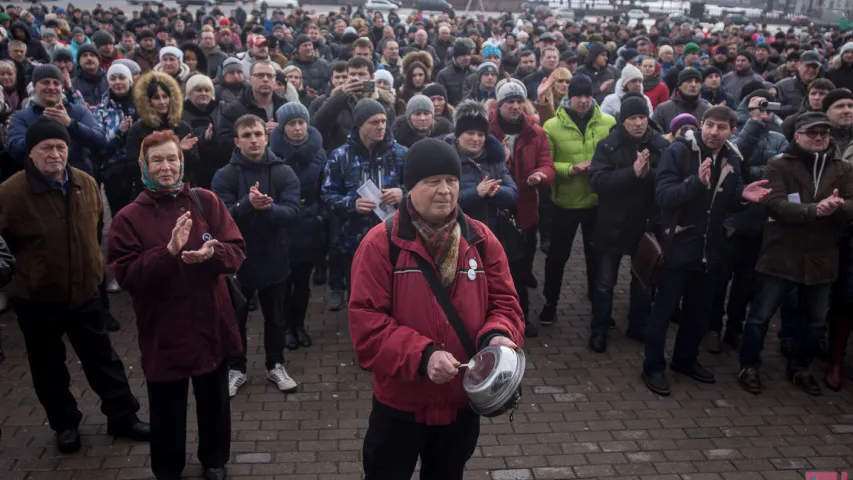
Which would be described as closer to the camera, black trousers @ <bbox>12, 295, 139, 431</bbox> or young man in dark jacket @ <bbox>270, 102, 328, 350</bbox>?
black trousers @ <bbox>12, 295, 139, 431</bbox>

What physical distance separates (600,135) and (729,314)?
2.08 m

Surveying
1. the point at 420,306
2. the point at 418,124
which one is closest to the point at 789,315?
the point at 418,124

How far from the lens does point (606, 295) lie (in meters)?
6.52

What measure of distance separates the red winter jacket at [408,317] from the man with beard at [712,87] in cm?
741

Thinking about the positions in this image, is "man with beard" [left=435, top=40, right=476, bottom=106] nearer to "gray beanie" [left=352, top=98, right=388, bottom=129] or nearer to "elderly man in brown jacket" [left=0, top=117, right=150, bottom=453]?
"gray beanie" [left=352, top=98, right=388, bottom=129]

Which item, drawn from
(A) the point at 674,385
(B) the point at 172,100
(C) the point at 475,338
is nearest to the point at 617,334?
(A) the point at 674,385

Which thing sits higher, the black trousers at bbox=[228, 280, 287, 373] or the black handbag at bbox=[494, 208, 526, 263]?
the black handbag at bbox=[494, 208, 526, 263]

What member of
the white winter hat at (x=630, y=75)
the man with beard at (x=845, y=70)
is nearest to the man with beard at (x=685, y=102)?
the white winter hat at (x=630, y=75)

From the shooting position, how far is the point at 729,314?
22.2ft

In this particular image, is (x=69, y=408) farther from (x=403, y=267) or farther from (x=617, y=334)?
(x=617, y=334)

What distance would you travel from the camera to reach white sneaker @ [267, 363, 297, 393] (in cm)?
564

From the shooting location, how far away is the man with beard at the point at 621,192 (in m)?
6.11

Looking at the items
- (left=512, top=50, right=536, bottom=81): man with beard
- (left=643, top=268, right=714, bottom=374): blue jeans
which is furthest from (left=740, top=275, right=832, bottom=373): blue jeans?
(left=512, top=50, right=536, bottom=81): man with beard

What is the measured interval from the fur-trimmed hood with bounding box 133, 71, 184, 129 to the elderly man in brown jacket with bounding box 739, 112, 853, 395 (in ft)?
16.5
